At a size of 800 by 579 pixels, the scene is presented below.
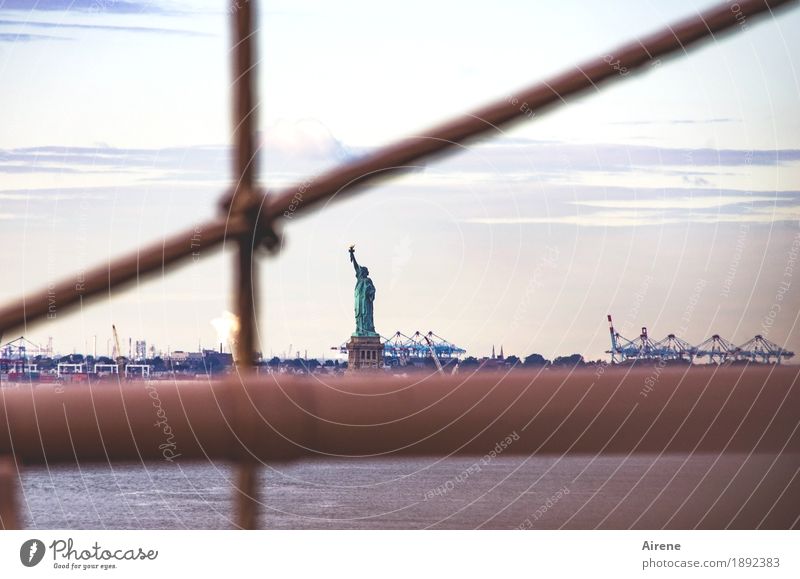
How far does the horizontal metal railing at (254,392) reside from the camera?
3.64ft

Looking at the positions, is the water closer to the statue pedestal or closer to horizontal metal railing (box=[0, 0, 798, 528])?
the statue pedestal

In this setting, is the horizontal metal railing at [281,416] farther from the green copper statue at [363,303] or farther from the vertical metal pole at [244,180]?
the green copper statue at [363,303]

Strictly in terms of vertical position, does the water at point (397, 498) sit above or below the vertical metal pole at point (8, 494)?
below

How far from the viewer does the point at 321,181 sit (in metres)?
1.13

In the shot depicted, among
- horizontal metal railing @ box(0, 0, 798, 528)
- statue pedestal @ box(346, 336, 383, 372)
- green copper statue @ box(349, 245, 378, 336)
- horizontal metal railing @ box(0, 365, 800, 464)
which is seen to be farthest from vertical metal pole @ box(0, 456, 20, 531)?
green copper statue @ box(349, 245, 378, 336)

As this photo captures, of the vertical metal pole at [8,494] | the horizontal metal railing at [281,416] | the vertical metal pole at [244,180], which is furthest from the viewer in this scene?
the horizontal metal railing at [281,416]

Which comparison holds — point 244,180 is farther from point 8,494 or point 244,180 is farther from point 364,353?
point 364,353

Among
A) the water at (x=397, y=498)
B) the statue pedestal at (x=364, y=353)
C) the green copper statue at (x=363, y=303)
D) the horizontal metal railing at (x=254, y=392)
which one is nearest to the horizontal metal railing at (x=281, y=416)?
the horizontal metal railing at (x=254, y=392)

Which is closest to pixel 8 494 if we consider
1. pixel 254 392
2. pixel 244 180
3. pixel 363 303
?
pixel 254 392

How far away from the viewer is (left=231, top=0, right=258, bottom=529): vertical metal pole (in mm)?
1098

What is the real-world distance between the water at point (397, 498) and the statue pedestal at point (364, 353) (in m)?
8.65
